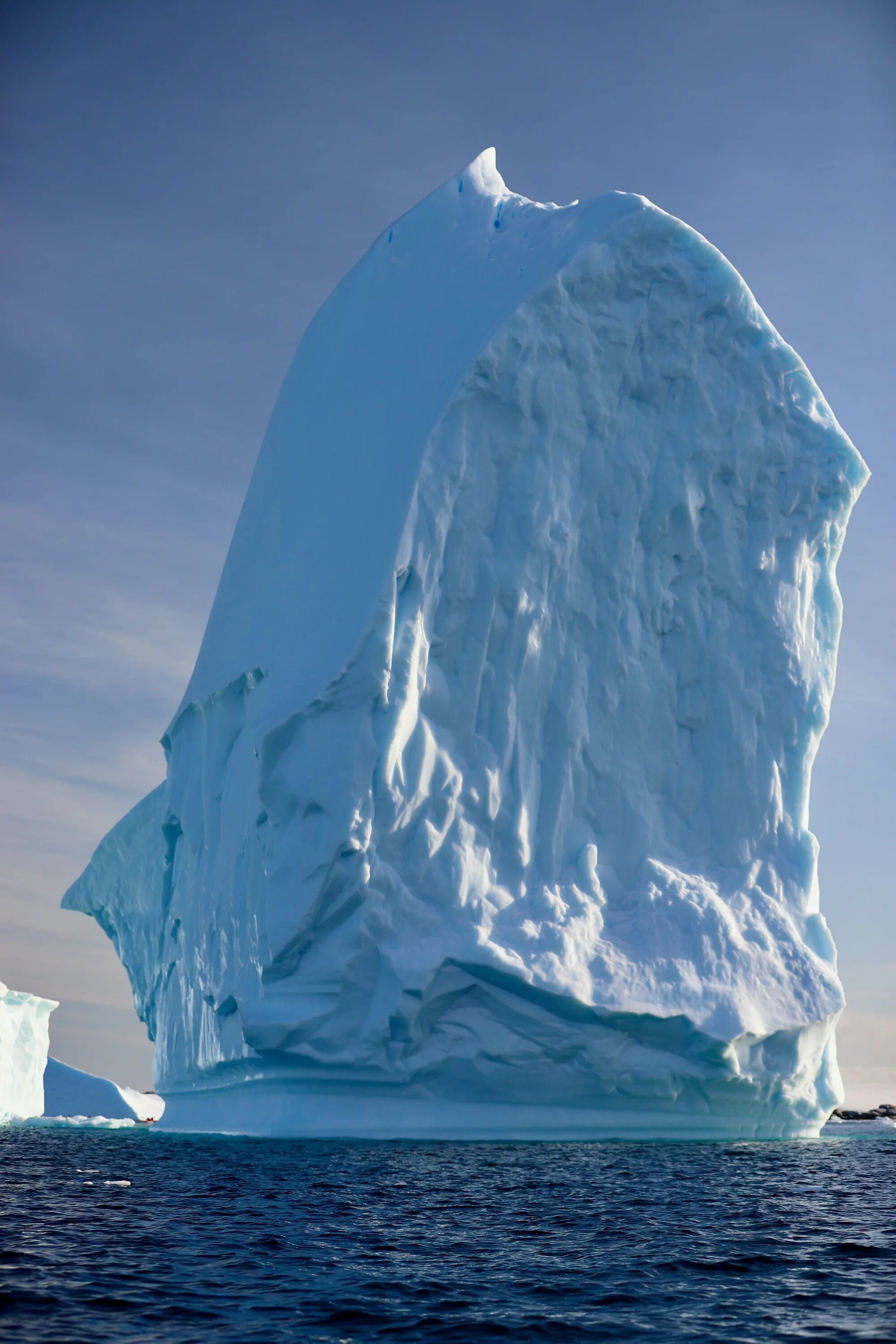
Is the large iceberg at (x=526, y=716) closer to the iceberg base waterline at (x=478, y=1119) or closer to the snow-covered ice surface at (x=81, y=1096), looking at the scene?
the iceberg base waterline at (x=478, y=1119)

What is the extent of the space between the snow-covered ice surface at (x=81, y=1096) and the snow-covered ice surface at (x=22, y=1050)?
13.9 feet

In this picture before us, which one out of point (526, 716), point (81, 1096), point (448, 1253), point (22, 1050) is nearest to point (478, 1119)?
point (526, 716)

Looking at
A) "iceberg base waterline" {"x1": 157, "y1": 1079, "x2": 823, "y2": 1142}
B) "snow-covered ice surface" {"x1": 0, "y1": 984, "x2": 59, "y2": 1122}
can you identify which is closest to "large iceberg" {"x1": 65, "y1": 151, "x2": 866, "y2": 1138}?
"iceberg base waterline" {"x1": 157, "y1": 1079, "x2": 823, "y2": 1142}

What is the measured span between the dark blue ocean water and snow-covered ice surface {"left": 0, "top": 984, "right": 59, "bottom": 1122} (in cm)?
2049

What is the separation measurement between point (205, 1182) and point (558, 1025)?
465cm

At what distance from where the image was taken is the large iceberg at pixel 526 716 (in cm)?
1320

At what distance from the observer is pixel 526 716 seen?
1471 centimetres

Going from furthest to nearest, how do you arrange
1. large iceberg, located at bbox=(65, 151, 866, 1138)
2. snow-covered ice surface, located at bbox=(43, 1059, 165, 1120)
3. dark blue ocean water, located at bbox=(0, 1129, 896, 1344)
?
snow-covered ice surface, located at bbox=(43, 1059, 165, 1120)
large iceberg, located at bbox=(65, 151, 866, 1138)
dark blue ocean water, located at bbox=(0, 1129, 896, 1344)

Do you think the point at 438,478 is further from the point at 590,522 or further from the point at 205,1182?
the point at 205,1182

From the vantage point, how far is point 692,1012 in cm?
1345

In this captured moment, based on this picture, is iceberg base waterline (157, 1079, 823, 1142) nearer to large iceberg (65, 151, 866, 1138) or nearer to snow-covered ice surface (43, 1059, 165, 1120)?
large iceberg (65, 151, 866, 1138)

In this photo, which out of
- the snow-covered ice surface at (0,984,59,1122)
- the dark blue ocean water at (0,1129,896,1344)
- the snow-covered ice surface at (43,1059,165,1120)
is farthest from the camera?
the snow-covered ice surface at (43,1059,165,1120)

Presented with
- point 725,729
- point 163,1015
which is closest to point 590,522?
point 725,729

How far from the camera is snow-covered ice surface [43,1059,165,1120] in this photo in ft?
124
